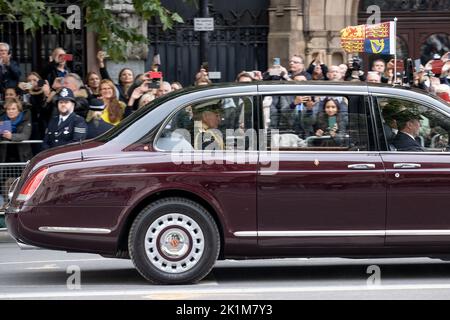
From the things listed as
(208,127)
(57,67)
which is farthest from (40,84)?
(208,127)

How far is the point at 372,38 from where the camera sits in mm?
16391

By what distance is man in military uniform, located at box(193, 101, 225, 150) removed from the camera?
1022cm

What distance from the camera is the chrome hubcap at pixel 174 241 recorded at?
10.1 m

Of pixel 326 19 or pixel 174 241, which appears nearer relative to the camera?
pixel 174 241

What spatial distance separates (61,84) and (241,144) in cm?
615

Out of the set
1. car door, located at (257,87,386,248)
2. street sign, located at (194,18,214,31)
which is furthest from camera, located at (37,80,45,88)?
car door, located at (257,87,386,248)

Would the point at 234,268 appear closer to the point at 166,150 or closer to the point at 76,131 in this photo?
the point at 166,150

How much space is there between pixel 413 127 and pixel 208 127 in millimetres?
1818

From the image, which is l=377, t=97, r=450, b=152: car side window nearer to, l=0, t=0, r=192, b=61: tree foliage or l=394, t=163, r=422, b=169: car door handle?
l=394, t=163, r=422, b=169: car door handle

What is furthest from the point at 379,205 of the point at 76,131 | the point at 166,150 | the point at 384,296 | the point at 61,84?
the point at 61,84

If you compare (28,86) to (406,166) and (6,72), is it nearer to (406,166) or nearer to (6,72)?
(6,72)

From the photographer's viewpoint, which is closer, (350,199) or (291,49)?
(350,199)

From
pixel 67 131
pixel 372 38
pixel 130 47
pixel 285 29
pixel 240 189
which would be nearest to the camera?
pixel 240 189

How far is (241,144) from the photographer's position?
1023 centimetres
